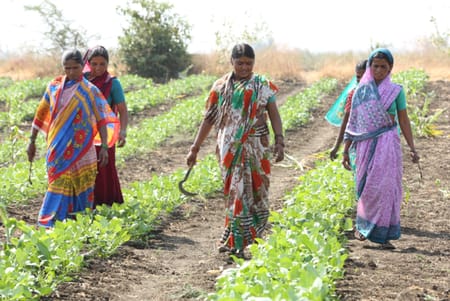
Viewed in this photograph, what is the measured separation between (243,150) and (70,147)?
1.56 meters

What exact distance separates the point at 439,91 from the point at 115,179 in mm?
14876

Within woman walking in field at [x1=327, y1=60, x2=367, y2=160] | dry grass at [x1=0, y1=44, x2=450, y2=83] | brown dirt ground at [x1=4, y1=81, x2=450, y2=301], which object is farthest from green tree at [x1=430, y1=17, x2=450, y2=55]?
woman walking in field at [x1=327, y1=60, x2=367, y2=160]

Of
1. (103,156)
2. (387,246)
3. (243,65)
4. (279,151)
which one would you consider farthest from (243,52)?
(387,246)

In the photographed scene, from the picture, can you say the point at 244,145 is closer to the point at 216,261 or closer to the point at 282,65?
the point at 216,261

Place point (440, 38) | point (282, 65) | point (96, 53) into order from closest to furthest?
point (96, 53) → point (440, 38) → point (282, 65)

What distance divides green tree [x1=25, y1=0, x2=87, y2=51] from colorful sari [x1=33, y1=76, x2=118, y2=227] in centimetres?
2354

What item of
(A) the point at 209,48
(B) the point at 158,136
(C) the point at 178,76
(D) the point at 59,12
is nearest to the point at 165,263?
(B) the point at 158,136

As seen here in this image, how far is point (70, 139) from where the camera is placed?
716 centimetres

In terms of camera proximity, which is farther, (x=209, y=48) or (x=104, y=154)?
(x=209, y=48)

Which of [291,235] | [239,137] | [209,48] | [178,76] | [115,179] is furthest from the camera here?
[209,48]

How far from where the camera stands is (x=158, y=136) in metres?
14.1

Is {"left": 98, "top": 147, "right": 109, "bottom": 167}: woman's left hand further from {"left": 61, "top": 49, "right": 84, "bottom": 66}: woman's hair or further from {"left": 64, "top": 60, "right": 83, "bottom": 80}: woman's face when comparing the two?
{"left": 61, "top": 49, "right": 84, "bottom": 66}: woman's hair

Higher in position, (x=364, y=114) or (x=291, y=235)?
(x=364, y=114)

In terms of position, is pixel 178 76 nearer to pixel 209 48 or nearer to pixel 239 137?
pixel 209 48
